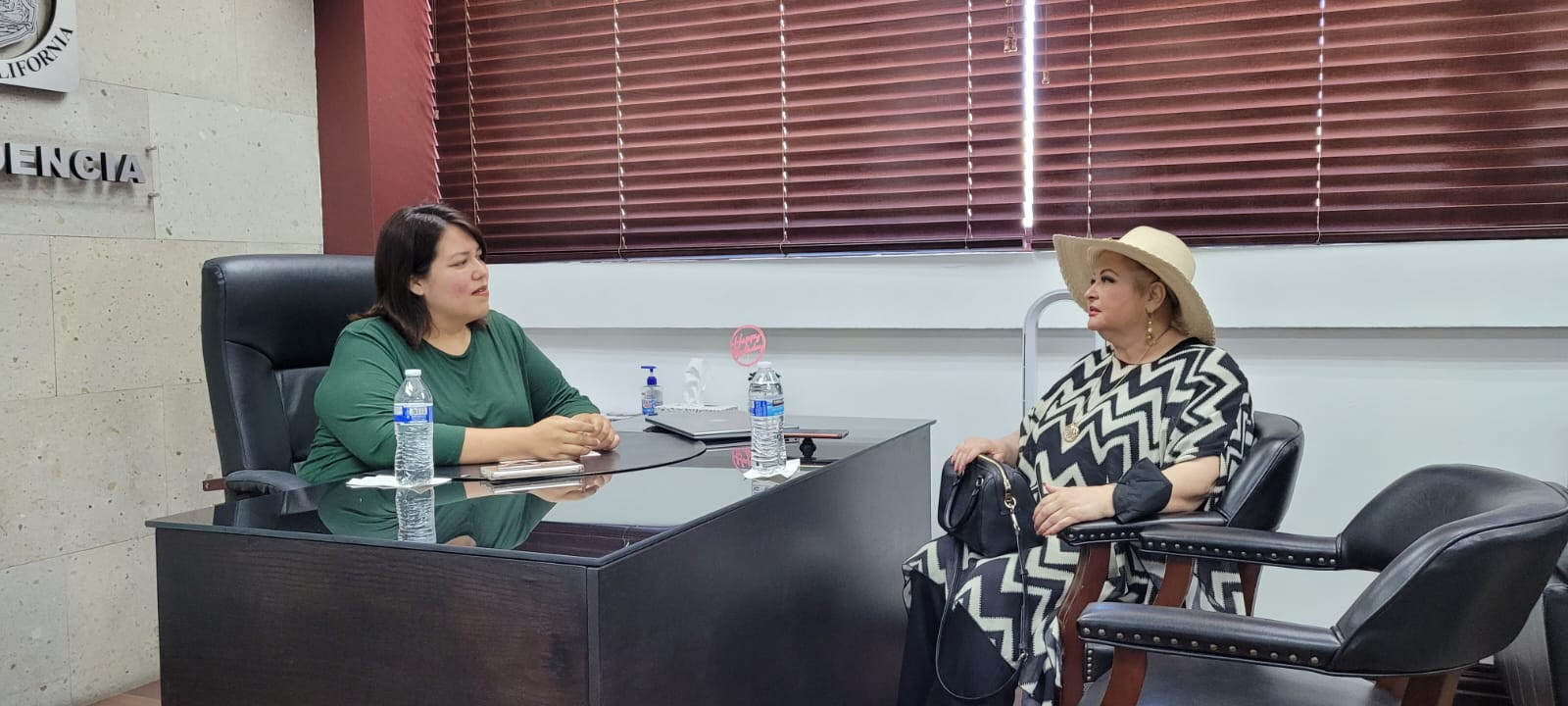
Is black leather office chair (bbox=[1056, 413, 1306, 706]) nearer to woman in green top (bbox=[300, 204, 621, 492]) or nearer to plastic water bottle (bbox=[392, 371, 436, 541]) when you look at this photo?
woman in green top (bbox=[300, 204, 621, 492])

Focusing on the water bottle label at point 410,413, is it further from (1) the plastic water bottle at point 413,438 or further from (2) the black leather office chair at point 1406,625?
(2) the black leather office chair at point 1406,625

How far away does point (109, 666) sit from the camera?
8.98ft

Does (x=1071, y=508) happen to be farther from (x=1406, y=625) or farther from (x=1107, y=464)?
(x=1406, y=625)

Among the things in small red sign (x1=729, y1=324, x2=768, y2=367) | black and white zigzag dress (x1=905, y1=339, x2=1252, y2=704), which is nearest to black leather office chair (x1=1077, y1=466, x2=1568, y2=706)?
black and white zigzag dress (x1=905, y1=339, x2=1252, y2=704)

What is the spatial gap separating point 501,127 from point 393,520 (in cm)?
216

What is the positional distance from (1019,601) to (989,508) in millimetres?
201

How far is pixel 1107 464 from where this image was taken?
2018 millimetres

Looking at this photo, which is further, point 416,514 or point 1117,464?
point 1117,464

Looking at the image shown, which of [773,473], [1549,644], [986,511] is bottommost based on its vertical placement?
[1549,644]

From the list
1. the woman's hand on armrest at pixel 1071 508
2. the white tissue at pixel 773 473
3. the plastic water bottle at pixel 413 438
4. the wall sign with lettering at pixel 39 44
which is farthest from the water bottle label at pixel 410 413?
the wall sign with lettering at pixel 39 44

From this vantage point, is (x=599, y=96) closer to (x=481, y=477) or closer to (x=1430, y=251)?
(x=481, y=477)

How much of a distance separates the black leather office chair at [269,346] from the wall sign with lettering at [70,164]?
642mm

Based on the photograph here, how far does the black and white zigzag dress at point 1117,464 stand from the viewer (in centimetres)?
186

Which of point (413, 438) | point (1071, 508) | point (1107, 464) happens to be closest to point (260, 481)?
point (413, 438)
